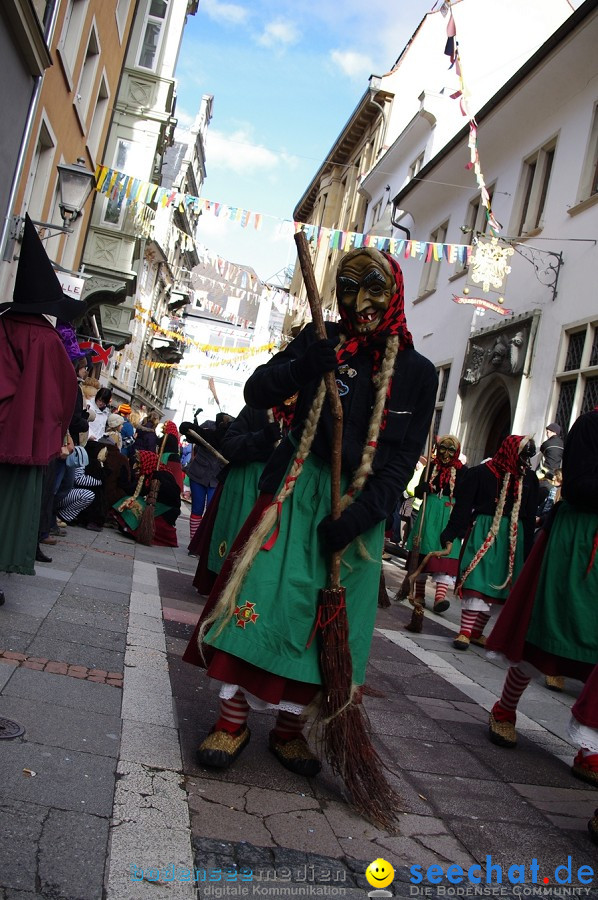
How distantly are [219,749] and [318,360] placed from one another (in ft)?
4.77

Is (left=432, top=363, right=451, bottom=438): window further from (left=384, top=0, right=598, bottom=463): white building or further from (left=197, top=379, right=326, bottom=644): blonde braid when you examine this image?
(left=197, top=379, right=326, bottom=644): blonde braid

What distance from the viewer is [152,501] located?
10984mm

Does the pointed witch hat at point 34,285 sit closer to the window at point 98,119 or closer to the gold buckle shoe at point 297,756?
the gold buckle shoe at point 297,756

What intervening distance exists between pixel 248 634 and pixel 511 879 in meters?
1.16

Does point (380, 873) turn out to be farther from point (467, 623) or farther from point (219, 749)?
point (467, 623)

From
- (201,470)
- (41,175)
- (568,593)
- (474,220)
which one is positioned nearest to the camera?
(568,593)

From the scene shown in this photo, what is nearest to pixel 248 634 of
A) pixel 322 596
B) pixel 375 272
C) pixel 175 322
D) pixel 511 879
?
pixel 322 596

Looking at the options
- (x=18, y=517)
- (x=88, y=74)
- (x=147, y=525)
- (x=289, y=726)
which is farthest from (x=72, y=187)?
(x=289, y=726)

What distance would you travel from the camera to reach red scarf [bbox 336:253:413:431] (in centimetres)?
345

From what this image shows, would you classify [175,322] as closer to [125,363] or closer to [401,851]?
[125,363]

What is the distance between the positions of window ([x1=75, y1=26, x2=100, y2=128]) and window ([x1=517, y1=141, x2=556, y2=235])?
8.83 m

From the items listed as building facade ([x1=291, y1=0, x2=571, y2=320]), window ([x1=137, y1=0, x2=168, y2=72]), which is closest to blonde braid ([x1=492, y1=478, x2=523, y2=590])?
building facade ([x1=291, y1=0, x2=571, y2=320])

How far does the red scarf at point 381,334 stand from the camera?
345cm

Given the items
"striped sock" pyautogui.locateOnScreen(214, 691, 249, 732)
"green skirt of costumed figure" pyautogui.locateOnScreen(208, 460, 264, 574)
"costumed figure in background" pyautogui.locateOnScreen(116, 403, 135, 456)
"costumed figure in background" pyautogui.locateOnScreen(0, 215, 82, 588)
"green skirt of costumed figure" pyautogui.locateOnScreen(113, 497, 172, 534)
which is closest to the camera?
"striped sock" pyautogui.locateOnScreen(214, 691, 249, 732)
